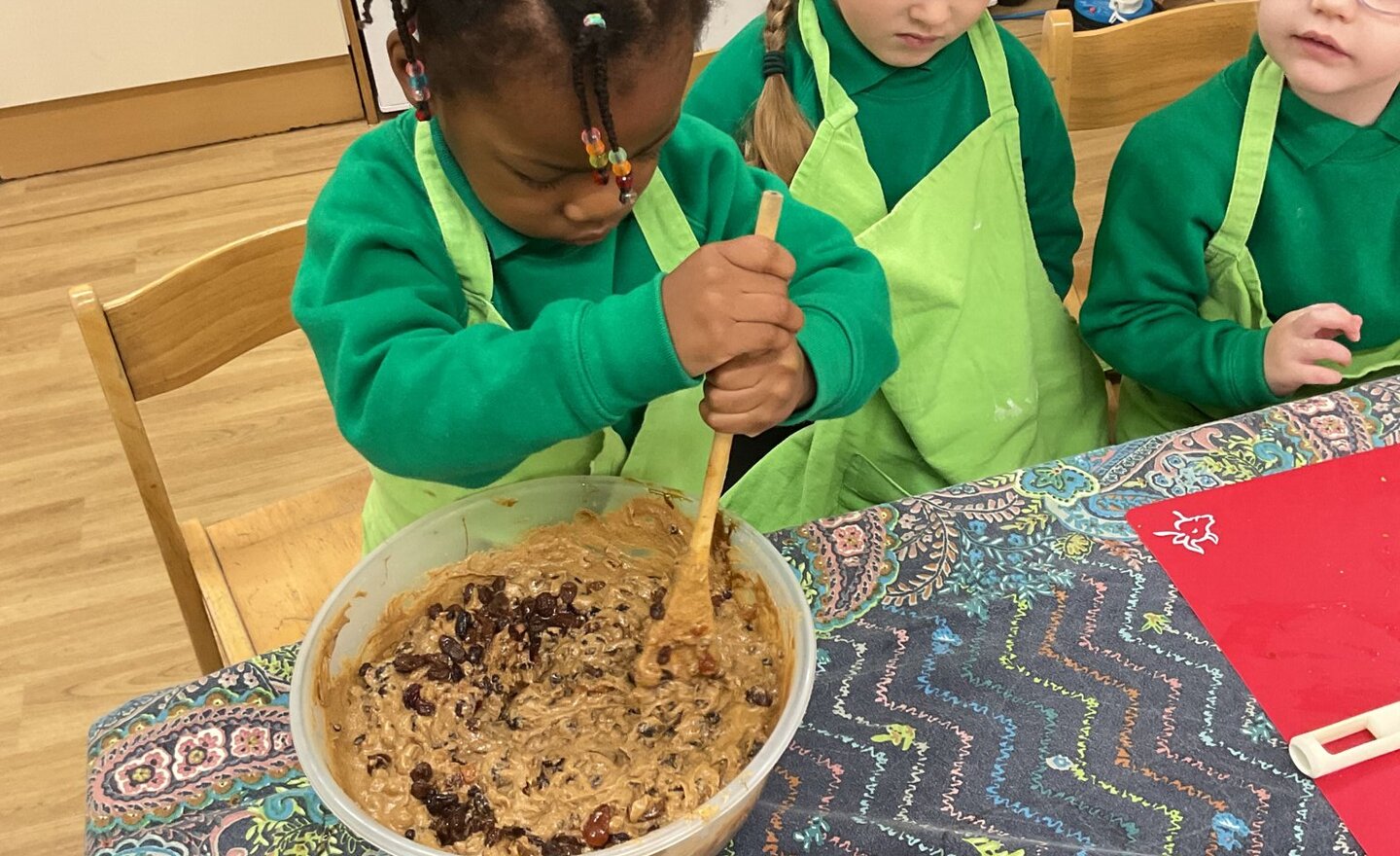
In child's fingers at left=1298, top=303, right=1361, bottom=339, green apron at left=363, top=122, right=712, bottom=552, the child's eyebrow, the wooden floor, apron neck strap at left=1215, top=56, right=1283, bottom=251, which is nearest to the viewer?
the child's eyebrow

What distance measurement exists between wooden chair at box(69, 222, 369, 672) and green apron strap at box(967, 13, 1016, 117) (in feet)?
2.30

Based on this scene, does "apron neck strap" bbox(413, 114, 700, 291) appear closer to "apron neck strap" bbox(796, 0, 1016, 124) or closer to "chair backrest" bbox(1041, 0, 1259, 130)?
"apron neck strap" bbox(796, 0, 1016, 124)

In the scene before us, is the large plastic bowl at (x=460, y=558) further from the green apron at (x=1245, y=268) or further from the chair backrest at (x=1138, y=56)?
the chair backrest at (x=1138, y=56)

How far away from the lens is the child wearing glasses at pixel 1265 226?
1.01m

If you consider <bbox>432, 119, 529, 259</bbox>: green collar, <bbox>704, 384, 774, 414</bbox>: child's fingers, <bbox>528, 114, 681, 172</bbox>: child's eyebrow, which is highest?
<bbox>528, 114, 681, 172</bbox>: child's eyebrow

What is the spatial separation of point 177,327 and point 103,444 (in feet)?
4.16

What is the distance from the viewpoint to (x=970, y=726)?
71 centimetres

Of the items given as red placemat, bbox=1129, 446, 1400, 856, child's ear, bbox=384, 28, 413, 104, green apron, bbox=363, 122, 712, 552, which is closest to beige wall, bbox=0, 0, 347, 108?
green apron, bbox=363, 122, 712, 552

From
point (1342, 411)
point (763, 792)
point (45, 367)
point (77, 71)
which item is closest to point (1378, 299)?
point (1342, 411)

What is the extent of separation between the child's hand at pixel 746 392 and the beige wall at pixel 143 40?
249 centimetres

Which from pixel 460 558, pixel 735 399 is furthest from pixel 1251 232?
Result: pixel 460 558

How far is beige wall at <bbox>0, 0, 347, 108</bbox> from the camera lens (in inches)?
103

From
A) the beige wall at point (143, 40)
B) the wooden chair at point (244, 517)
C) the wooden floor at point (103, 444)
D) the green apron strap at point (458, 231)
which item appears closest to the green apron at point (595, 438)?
the green apron strap at point (458, 231)

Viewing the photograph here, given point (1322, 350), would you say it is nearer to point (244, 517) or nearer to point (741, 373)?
point (741, 373)
